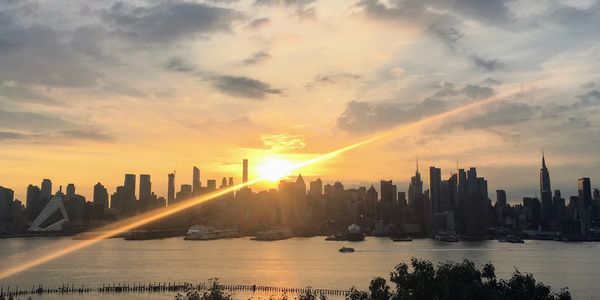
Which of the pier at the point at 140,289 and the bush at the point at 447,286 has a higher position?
the bush at the point at 447,286

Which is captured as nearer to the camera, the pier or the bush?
the bush

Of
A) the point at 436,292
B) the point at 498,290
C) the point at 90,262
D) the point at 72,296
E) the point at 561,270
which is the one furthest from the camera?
the point at 90,262

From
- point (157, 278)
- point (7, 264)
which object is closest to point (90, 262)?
point (7, 264)

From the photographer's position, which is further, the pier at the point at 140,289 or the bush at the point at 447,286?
the pier at the point at 140,289

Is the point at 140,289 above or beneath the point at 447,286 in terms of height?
beneath

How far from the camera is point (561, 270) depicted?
17388 centimetres

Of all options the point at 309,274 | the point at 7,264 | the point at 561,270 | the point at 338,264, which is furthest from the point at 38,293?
the point at 561,270

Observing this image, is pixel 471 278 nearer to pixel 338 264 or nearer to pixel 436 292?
pixel 436 292

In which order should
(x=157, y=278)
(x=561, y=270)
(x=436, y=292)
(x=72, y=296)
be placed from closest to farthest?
(x=436, y=292)
(x=72, y=296)
(x=157, y=278)
(x=561, y=270)

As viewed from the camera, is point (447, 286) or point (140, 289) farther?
point (140, 289)

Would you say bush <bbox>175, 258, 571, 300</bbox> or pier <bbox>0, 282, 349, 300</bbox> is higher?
bush <bbox>175, 258, 571, 300</bbox>

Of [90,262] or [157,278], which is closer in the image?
[157,278]

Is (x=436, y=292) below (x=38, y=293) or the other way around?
the other way around

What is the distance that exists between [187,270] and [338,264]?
2045 inches
